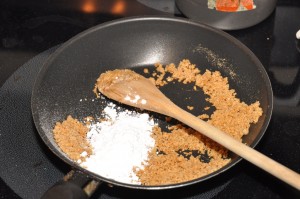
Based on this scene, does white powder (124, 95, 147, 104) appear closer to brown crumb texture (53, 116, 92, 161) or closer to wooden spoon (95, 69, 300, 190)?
wooden spoon (95, 69, 300, 190)

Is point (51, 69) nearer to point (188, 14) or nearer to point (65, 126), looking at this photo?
point (65, 126)

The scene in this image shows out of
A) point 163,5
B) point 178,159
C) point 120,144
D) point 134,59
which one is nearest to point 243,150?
point 178,159

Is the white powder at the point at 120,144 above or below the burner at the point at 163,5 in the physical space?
below

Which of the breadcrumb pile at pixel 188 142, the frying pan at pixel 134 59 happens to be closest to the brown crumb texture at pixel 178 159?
the breadcrumb pile at pixel 188 142

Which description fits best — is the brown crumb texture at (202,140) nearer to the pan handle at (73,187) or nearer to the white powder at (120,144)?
the white powder at (120,144)

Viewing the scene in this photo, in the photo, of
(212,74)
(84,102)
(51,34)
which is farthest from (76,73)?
(212,74)

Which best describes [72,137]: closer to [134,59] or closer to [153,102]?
[153,102]

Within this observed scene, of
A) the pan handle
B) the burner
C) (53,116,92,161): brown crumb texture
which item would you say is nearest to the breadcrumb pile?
(53,116,92,161): brown crumb texture
